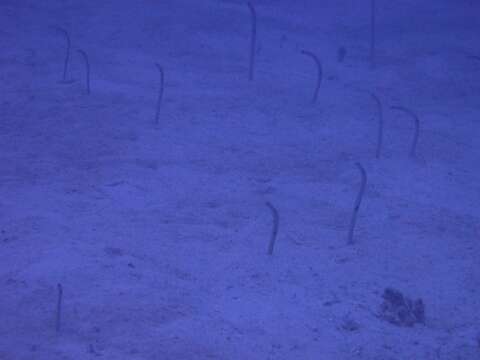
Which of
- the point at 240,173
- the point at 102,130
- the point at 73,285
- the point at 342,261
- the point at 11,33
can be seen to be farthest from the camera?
the point at 11,33

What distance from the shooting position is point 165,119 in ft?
25.6

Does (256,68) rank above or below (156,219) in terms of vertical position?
above

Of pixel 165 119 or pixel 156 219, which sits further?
pixel 165 119

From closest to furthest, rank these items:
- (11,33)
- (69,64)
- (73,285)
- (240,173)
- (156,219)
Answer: (73,285) < (156,219) < (240,173) < (69,64) < (11,33)

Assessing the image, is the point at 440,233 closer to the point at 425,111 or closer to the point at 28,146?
the point at 425,111

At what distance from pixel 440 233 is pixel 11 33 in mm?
10073

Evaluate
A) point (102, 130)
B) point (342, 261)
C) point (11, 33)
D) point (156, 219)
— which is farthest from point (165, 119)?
point (11, 33)

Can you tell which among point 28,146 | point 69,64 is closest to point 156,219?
point 28,146

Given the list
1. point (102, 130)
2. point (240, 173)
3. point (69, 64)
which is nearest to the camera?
point (240, 173)

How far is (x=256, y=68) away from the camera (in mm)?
10328

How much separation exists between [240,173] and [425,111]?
427 centimetres

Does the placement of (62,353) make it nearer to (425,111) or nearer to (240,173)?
(240,173)

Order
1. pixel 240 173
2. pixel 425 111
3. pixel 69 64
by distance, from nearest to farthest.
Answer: pixel 240 173, pixel 425 111, pixel 69 64

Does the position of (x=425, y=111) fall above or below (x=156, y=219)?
above
